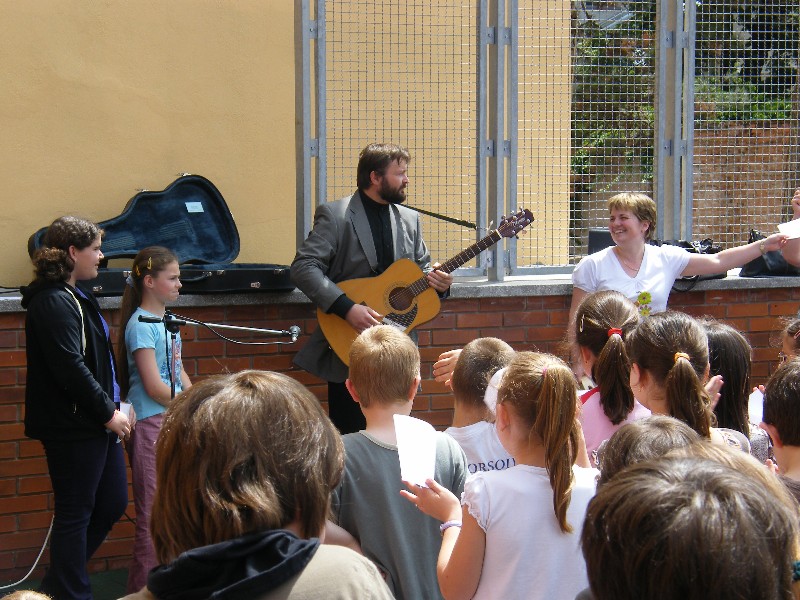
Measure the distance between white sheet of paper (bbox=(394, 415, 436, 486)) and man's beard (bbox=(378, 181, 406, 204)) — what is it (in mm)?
2877

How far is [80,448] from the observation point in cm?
428

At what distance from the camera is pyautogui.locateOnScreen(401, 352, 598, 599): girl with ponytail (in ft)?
7.68

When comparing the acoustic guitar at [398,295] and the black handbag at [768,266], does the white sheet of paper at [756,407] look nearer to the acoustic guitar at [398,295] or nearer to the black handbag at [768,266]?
the acoustic guitar at [398,295]

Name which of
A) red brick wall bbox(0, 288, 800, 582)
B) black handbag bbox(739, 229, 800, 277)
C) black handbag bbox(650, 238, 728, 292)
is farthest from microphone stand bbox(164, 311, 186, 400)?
black handbag bbox(739, 229, 800, 277)

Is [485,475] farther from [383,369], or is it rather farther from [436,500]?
[383,369]

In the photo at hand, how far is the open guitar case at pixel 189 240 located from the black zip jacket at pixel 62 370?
0.78 meters

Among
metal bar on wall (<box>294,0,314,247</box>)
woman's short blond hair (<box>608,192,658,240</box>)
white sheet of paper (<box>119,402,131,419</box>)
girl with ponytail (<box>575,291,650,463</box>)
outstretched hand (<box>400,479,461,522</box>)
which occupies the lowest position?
white sheet of paper (<box>119,402,131,419</box>)

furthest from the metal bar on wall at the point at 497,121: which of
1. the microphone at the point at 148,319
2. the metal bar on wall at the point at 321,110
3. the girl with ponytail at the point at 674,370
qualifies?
the girl with ponytail at the point at 674,370

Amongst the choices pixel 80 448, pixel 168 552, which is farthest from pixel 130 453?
pixel 168 552

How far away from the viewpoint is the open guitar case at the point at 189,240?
5.18m

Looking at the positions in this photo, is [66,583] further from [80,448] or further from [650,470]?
[650,470]

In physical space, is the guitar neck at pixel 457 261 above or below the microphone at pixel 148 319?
above

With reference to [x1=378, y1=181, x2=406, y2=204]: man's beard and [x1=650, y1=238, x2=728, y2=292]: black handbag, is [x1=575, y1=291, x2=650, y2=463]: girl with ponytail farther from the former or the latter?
[x1=650, y1=238, x2=728, y2=292]: black handbag

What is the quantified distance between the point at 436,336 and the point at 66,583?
94.4 inches
